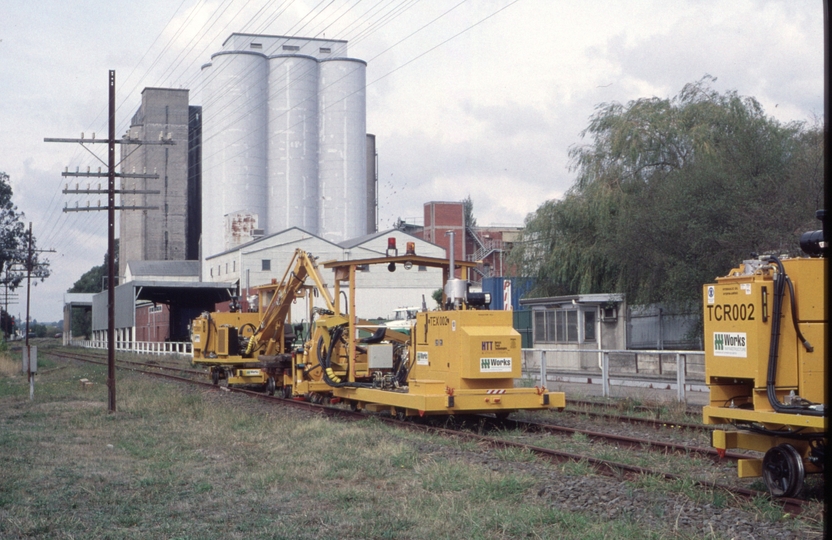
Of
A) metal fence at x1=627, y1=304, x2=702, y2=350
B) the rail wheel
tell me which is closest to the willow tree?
metal fence at x1=627, y1=304, x2=702, y2=350

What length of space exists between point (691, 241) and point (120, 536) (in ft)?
69.4

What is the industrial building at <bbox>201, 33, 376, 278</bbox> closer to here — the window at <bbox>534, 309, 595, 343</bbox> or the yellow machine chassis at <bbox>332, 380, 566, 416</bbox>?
the window at <bbox>534, 309, 595, 343</bbox>

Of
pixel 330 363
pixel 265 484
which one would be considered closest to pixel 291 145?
pixel 330 363

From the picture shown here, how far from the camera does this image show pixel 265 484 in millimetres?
10031

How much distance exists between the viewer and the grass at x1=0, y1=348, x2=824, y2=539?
7.88 meters

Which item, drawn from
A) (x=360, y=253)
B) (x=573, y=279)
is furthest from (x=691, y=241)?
(x=360, y=253)

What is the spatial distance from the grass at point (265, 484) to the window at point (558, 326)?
13583 millimetres

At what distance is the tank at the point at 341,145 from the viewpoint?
74062 millimetres

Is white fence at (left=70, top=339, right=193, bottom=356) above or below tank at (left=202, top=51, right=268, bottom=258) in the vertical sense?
below

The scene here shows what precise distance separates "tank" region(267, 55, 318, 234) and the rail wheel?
216 ft

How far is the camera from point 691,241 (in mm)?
25781

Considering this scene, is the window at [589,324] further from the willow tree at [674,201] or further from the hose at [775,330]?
the hose at [775,330]

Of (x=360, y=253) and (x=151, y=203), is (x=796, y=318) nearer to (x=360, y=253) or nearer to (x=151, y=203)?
(x=360, y=253)

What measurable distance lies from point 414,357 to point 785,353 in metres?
7.72
